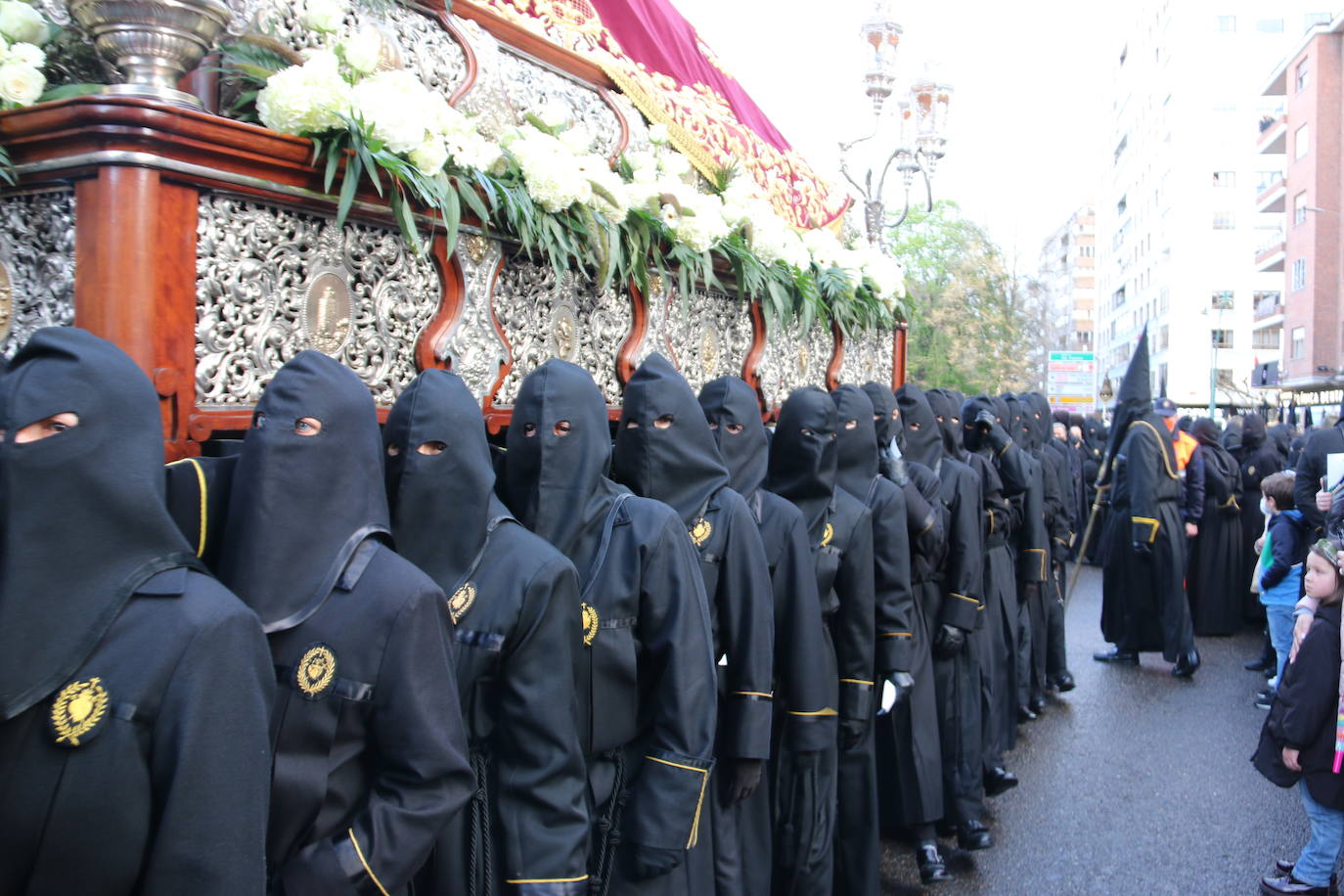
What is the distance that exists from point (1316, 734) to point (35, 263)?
5086mm

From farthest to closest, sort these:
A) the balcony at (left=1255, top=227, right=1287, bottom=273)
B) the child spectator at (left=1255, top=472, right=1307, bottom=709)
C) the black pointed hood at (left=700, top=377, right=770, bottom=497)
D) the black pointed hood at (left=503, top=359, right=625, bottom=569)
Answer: the balcony at (left=1255, top=227, right=1287, bottom=273) < the child spectator at (left=1255, top=472, right=1307, bottom=709) < the black pointed hood at (left=700, top=377, right=770, bottom=497) < the black pointed hood at (left=503, top=359, right=625, bottom=569)

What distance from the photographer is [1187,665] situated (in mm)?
9141

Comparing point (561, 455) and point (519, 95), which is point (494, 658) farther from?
point (519, 95)

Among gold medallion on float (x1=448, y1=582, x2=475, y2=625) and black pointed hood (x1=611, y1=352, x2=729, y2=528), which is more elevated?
black pointed hood (x1=611, y1=352, x2=729, y2=528)

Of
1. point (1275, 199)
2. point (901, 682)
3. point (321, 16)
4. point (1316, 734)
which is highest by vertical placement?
point (1275, 199)

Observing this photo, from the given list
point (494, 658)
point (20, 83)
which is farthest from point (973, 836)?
point (20, 83)

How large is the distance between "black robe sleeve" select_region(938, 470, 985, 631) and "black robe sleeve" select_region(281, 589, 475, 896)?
12.0 ft

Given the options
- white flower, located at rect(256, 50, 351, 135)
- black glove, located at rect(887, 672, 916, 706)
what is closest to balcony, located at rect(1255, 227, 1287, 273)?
black glove, located at rect(887, 672, 916, 706)

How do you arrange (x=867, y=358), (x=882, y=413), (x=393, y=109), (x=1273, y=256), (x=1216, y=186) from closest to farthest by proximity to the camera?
(x=393, y=109) < (x=882, y=413) < (x=867, y=358) < (x=1273, y=256) < (x=1216, y=186)

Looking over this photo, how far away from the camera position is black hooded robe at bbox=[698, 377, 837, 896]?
386 cm

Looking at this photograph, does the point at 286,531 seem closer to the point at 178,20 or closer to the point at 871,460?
the point at 178,20

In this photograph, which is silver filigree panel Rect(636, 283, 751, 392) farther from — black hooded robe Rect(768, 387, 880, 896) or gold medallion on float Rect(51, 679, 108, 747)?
gold medallion on float Rect(51, 679, 108, 747)

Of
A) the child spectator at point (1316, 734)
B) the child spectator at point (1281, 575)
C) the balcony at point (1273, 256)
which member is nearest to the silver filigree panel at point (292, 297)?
the child spectator at point (1316, 734)

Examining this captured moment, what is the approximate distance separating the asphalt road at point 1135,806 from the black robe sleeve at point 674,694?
2513mm
